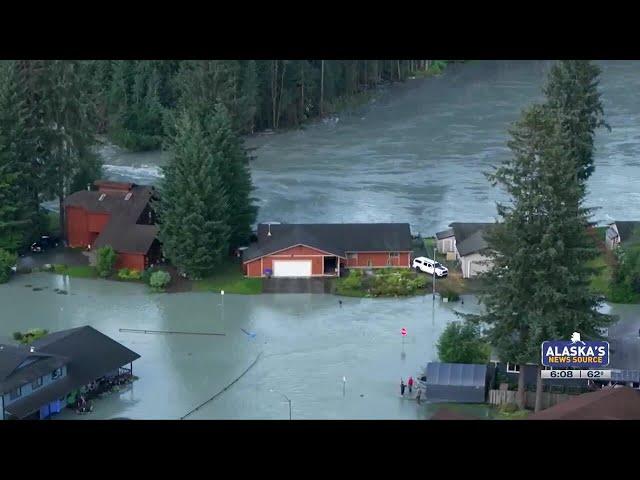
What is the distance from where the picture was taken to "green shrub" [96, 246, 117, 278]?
1898 cm

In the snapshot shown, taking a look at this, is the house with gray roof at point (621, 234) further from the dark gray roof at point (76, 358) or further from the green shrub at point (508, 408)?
the dark gray roof at point (76, 358)

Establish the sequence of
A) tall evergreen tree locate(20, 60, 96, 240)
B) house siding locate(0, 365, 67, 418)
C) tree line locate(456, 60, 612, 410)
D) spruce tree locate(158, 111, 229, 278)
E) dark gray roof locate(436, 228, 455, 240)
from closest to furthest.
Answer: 1. house siding locate(0, 365, 67, 418)
2. tree line locate(456, 60, 612, 410)
3. spruce tree locate(158, 111, 229, 278)
4. dark gray roof locate(436, 228, 455, 240)
5. tall evergreen tree locate(20, 60, 96, 240)

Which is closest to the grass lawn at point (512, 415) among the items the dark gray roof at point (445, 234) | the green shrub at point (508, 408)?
the green shrub at point (508, 408)

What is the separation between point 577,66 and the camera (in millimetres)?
21688

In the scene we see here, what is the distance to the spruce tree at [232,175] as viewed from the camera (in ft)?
65.5

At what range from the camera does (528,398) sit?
13820 mm

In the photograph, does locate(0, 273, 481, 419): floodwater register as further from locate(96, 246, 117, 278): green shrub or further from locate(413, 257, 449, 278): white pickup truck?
locate(413, 257, 449, 278): white pickup truck

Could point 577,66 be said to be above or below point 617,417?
above

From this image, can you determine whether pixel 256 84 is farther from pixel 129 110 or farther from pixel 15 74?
pixel 15 74

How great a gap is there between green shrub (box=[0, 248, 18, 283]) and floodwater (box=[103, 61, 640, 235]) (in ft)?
10.9

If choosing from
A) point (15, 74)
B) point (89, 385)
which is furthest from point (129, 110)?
point (89, 385)

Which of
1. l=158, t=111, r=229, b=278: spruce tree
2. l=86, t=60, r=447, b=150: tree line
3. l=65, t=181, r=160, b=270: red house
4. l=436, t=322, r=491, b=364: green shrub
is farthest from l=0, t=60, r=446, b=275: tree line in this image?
l=436, t=322, r=491, b=364: green shrub
